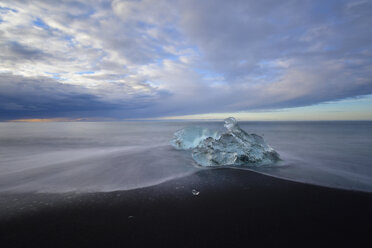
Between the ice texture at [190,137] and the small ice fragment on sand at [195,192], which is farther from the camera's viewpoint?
the ice texture at [190,137]

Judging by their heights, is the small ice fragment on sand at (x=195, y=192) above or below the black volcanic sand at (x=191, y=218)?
below

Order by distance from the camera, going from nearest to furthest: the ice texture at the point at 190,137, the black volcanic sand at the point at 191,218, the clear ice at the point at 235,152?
the black volcanic sand at the point at 191,218 → the clear ice at the point at 235,152 → the ice texture at the point at 190,137

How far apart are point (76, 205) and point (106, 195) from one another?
0.83 meters

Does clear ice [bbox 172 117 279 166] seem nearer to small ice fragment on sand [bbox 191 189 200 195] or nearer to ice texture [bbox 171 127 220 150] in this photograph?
small ice fragment on sand [bbox 191 189 200 195]

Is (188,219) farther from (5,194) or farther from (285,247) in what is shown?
(5,194)

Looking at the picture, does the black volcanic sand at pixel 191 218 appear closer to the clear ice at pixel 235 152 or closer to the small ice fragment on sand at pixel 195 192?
the small ice fragment on sand at pixel 195 192

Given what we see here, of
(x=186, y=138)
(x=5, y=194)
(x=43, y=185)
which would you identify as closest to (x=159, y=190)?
(x=43, y=185)

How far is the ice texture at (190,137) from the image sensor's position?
15.1 m

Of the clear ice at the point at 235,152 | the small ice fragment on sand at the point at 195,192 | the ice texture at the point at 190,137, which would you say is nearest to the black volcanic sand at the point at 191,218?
the small ice fragment on sand at the point at 195,192

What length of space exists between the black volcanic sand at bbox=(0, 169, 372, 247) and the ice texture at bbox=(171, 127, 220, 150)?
9483 millimetres

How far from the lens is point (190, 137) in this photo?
15641mm

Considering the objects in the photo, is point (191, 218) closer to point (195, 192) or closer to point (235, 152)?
point (195, 192)

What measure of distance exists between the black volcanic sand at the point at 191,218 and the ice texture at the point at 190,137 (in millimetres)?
9483

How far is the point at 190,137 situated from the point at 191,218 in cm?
1196
